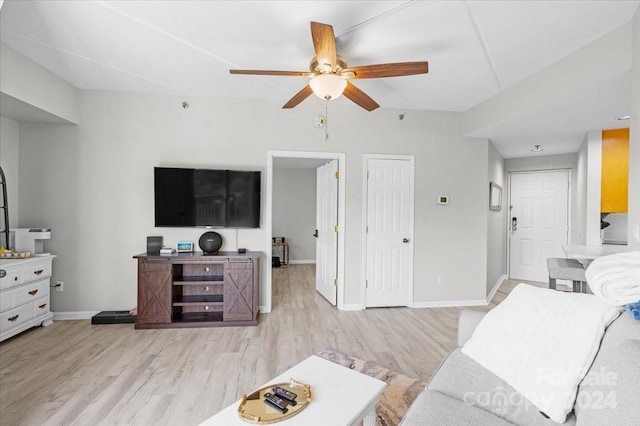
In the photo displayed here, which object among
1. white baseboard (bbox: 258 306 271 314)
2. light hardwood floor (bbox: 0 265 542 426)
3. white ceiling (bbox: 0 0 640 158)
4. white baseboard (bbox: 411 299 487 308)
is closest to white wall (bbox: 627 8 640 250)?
white ceiling (bbox: 0 0 640 158)

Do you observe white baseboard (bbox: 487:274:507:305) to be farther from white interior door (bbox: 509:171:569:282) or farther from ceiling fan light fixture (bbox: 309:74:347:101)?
ceiling fan light fixture (bbox: 309:74:347:101)

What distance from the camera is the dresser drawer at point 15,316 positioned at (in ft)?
9.04

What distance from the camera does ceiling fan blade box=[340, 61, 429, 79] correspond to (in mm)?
2072

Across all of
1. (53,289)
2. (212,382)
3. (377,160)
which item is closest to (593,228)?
(377,160)

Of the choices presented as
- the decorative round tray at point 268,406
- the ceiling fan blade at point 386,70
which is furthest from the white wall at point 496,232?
the decorative round tray at point 268,406

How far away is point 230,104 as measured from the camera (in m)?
3.68

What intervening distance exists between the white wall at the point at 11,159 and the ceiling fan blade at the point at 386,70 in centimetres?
367

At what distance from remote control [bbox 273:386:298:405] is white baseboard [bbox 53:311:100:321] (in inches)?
127

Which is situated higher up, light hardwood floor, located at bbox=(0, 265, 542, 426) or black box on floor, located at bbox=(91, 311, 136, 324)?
black box on floor, located at bbox=(91, 311, 136, 324)

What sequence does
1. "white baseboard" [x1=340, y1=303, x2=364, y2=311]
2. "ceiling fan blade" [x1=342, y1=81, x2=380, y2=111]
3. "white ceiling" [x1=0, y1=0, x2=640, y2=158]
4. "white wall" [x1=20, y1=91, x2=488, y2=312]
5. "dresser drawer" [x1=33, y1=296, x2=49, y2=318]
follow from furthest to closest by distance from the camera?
"white baseboard" [x1=340, y1=303, x2=364, y2=311] < "white wall" [x1=20, y1=91, x2=488, y2=312] < "dresser drawer" [x1=33, y1=296, x2=49, y2=318] < "ceiling fan blade" [x1=342, y1=81, x2=380, y2=111] < "white ceiling" [x1=0, y1=0, x2=640, y2=158]

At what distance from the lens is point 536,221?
5379mm

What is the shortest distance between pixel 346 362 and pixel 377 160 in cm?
250

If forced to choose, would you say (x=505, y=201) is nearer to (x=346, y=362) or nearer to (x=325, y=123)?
(x=325, y=123)

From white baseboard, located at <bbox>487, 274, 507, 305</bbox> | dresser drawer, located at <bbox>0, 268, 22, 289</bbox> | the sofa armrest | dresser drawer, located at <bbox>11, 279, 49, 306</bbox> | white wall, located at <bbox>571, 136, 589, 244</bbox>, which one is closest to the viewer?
the sofa armrest
